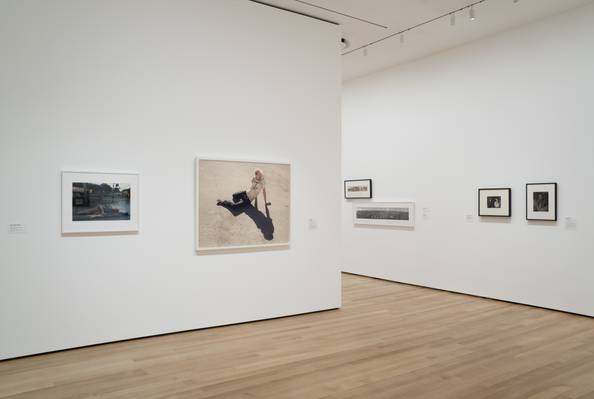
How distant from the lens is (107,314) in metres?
6.09

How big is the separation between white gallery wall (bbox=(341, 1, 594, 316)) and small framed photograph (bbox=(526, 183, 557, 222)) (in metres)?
0.12

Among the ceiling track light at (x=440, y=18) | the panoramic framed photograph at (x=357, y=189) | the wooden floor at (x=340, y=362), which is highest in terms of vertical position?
the ceiling track light at (x=440, y=18)

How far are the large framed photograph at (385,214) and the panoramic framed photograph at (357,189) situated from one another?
23cm

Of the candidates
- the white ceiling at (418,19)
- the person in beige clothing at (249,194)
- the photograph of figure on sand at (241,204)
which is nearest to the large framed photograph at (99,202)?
the photograph of figure on sand at (241,204)

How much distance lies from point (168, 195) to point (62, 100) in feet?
5.89

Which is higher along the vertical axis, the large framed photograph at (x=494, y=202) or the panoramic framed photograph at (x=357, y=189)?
the panoramic framed photograph at (x=357, y=189)

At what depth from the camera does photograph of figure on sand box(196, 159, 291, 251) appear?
22.4 feet

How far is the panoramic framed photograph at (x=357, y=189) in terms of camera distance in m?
11.6

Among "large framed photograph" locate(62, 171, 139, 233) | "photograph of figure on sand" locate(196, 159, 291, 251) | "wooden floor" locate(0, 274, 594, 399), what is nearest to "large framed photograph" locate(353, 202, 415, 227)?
"wooden floor" locate(0, 274, 594, 399)

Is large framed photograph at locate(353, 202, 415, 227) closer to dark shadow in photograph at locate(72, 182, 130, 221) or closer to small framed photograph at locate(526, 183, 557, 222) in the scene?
small framed photograph at locate(526, 183, 557, 222)

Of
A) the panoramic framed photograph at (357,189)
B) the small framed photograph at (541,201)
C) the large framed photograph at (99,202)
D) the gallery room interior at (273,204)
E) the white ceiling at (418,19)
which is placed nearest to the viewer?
the gallery room interior at (273,204)

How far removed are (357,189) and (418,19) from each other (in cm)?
471

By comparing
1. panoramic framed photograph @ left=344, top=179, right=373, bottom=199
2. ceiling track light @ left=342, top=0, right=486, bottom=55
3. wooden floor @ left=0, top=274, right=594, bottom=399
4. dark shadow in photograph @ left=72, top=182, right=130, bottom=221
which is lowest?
wooden floor @ left=0, top=274, right=594, bottom=399

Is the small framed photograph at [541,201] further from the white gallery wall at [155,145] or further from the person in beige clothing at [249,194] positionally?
the person in beige clothing at [249,194]
